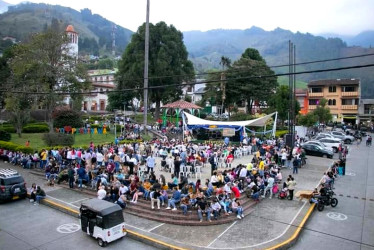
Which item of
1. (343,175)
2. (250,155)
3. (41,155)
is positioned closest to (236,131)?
(250,155)

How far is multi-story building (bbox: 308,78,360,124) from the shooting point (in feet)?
198

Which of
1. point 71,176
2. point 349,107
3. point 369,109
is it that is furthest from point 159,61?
point 369,109

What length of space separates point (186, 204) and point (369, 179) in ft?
49.3

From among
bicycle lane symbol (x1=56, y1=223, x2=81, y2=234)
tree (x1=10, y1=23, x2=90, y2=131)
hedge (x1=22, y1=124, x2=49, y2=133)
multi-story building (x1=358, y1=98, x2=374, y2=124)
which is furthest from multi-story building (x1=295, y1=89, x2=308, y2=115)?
bicycle lane symbol (x1=56, y1=223, x2=81, y2=234)

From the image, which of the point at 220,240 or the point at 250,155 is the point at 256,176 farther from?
the point at 250,155

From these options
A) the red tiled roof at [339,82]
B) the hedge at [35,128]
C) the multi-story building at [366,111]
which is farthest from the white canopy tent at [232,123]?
the multi-story building at [366,111]

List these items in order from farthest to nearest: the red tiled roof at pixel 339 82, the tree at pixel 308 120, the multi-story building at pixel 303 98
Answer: the multi-story building at pixel 303 98 → the red tiled roof at pixel 339 82 → the tree at pixel 308 120

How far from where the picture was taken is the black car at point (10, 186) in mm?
15883

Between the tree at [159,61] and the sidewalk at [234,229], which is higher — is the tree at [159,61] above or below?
above

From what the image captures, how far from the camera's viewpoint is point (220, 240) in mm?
11734

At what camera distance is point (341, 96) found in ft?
202

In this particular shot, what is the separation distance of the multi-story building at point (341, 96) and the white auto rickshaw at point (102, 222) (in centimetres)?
5827

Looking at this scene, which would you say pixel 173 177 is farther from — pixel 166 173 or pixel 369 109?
pixel 369 109

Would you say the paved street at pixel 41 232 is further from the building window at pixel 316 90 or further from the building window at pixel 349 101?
the building window at pixel 349 101
